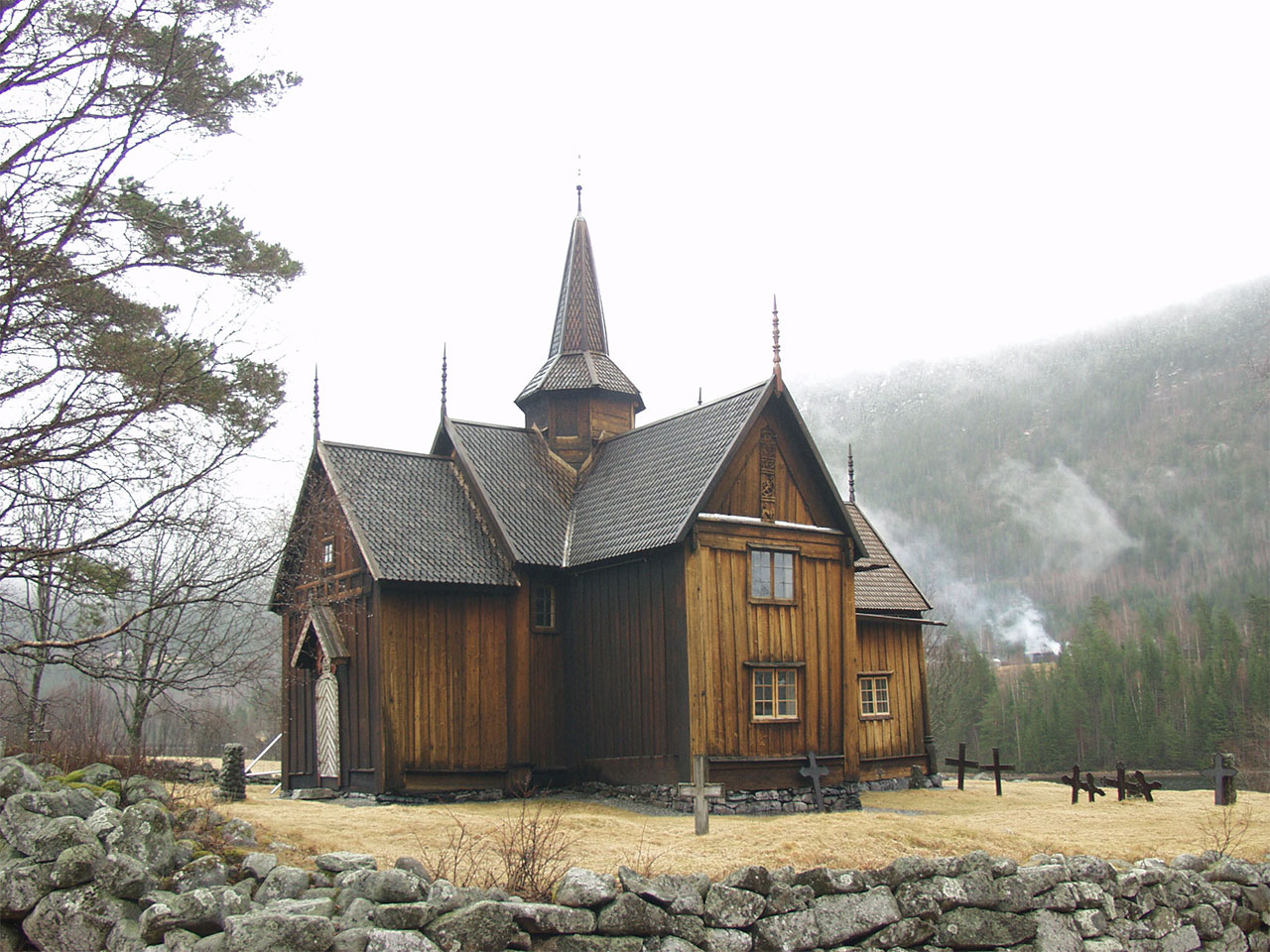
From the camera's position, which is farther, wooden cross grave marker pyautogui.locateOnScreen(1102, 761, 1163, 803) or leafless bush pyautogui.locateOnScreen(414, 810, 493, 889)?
wooden cross grave marker pyautogui.locateOnScreen(1102, 761, 1163, 803)

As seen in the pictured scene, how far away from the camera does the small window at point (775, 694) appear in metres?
21.9

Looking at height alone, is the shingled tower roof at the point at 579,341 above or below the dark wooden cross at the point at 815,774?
above

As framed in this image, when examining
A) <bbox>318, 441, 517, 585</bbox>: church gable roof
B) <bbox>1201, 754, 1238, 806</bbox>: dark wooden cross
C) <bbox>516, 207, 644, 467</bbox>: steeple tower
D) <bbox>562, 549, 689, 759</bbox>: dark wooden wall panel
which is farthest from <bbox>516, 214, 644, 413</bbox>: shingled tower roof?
<bbox>1201, 754, 1238, 806</bbox>: dark wooden cross

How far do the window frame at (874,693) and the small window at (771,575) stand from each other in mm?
6392

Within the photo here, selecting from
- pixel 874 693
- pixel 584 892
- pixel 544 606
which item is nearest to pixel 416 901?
pixel 584 892

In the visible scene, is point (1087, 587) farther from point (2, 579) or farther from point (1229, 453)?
point (2, 579)

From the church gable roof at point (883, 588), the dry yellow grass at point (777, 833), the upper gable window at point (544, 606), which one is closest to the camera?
the dry yellow grass at point (777, 833)

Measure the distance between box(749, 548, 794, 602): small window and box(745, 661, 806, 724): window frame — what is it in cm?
130

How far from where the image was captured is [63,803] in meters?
11.8

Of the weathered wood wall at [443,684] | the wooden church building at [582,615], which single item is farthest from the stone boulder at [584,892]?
the weathered wood wall at [443,684]

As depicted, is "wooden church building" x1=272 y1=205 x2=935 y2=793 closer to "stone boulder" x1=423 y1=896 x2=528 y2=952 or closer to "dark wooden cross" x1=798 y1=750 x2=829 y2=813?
"dark wooden cross" x1=798 y1=750 x2=829 y2=813

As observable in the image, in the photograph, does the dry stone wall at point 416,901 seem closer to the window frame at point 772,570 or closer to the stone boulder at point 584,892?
the stone boulder at point 584,892

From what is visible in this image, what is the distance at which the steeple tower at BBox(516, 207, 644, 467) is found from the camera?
28062 millimetres

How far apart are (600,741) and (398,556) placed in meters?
5.39
